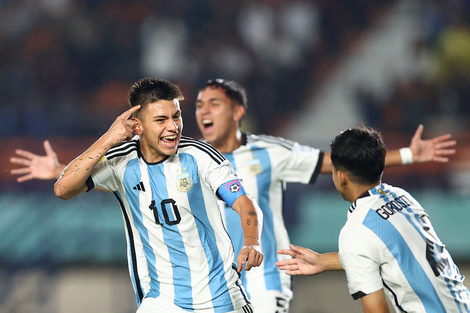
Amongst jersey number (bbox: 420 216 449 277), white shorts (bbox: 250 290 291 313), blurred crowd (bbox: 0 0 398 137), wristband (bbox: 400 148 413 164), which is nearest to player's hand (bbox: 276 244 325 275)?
jersey number (bbox: 420 216 449 277)

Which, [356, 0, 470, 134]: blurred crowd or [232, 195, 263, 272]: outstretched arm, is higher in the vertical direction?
[356, 0, 470, 134]: blurred crowd

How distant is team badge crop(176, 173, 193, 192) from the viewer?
3037 mm

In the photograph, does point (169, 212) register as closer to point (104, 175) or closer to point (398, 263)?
point (104, 175)

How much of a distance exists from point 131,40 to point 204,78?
49.0 inches

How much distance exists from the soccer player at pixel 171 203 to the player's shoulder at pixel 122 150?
0.04 ft

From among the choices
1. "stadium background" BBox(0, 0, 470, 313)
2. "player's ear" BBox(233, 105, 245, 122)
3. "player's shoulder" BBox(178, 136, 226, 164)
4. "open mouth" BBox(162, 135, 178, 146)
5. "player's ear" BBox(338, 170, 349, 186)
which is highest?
"stadium background" BBox(0, 0, 470, 313)

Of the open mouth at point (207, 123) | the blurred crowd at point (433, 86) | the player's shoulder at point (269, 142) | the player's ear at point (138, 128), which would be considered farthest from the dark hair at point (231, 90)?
the blurred crowd at point (433, 86)

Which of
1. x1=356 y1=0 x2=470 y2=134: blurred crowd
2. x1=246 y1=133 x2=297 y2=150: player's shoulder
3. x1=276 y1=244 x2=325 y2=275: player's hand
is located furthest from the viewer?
x1=356 y1=0 x2=470 y2=134: blurred crowd

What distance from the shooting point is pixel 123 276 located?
6586mm

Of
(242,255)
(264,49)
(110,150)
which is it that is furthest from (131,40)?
(242,255)

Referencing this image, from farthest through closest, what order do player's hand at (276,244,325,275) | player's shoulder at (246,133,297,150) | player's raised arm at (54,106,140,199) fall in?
player's shoulder at (246,133,297,150) → player's raised arm at (54,106,140,199) → player's hand at (276,244,325,275)

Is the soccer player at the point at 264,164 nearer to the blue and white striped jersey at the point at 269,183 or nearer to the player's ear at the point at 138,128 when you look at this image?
the blue and white striped jersey at the point at 269,183

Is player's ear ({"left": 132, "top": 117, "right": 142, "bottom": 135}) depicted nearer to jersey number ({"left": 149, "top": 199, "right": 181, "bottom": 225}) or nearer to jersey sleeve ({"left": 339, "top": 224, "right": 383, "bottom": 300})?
jersey number ({"left": 149, "top": 199, "right": 181, "bottom": 225})

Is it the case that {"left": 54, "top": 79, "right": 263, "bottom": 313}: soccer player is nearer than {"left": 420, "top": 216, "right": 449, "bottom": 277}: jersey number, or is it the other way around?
{"left": 420, "top": 216, "right": 449, "bottom": 277}: jersey number
